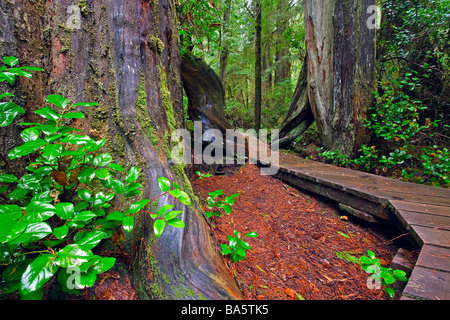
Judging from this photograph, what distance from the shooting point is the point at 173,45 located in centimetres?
226

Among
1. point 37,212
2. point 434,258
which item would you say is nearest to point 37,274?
point 37,212

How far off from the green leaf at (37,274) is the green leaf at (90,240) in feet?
0.39

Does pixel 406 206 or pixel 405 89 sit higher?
pixel 405 89

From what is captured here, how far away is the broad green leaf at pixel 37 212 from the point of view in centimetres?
83

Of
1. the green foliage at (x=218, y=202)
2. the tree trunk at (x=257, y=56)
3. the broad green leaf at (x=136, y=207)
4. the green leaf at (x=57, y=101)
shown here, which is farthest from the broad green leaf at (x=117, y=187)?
the tree trunk at (x=257, y=56)

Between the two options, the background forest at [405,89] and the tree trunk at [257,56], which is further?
the tree trunk at [257,56]

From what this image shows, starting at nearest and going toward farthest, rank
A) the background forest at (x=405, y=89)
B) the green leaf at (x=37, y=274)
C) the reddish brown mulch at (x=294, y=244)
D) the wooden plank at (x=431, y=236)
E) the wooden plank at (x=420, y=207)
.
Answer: the green leaf at (x=37, y=274) < the reddish brown mulch at (x=294, y=244) < the wooden plank at (x=431, y=236) < the wooden plank at (x=420, y=207) < the background forest at (x=405, y=89)

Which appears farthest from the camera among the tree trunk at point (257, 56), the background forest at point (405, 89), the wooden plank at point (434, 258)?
the tree trunk at point (257, 56)

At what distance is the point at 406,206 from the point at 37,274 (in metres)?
3.23

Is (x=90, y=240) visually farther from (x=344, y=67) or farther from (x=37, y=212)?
(x=344, y=67)

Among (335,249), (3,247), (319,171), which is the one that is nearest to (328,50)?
(319,171)

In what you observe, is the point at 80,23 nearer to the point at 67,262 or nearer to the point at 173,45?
the point at 173,45

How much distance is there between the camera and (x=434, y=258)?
1.67 meters

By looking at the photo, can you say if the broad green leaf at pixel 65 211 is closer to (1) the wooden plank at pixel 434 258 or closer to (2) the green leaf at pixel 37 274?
(2) the green leaf at pixel 37 274
